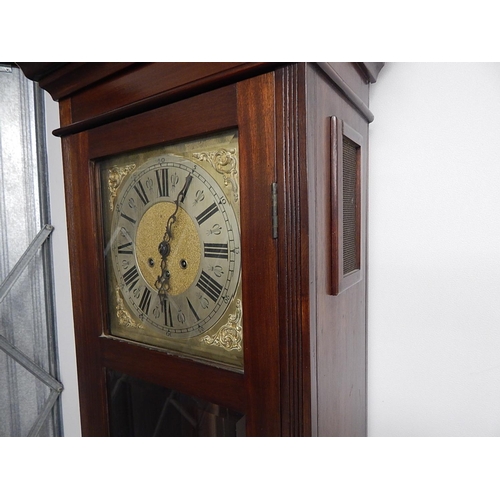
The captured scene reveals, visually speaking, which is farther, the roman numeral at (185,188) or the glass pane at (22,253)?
the glass pane at (22,253)

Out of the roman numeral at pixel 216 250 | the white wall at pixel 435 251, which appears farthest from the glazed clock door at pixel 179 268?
the white wall at pixel 435 251

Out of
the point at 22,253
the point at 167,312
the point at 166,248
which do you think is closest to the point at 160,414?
the point at 167,312

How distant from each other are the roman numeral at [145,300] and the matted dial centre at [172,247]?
0.07 feet

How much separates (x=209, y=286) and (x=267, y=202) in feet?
0.65

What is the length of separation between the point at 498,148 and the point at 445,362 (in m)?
0.51

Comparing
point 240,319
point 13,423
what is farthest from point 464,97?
point 13,423

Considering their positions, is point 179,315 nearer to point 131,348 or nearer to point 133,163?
point 131,348

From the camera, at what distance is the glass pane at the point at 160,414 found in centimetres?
62

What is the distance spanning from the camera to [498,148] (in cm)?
75

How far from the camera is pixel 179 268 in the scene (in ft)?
2.15

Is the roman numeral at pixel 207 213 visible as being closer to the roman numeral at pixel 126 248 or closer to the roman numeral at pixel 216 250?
the roman numeral at pixel 216 250

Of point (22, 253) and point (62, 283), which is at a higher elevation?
point (22, 253)

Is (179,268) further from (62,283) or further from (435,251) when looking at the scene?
(62,283)

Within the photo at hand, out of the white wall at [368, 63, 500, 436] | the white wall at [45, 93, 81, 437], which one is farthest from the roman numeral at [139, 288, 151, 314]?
the white wall at [45, 93, 81, 437]
